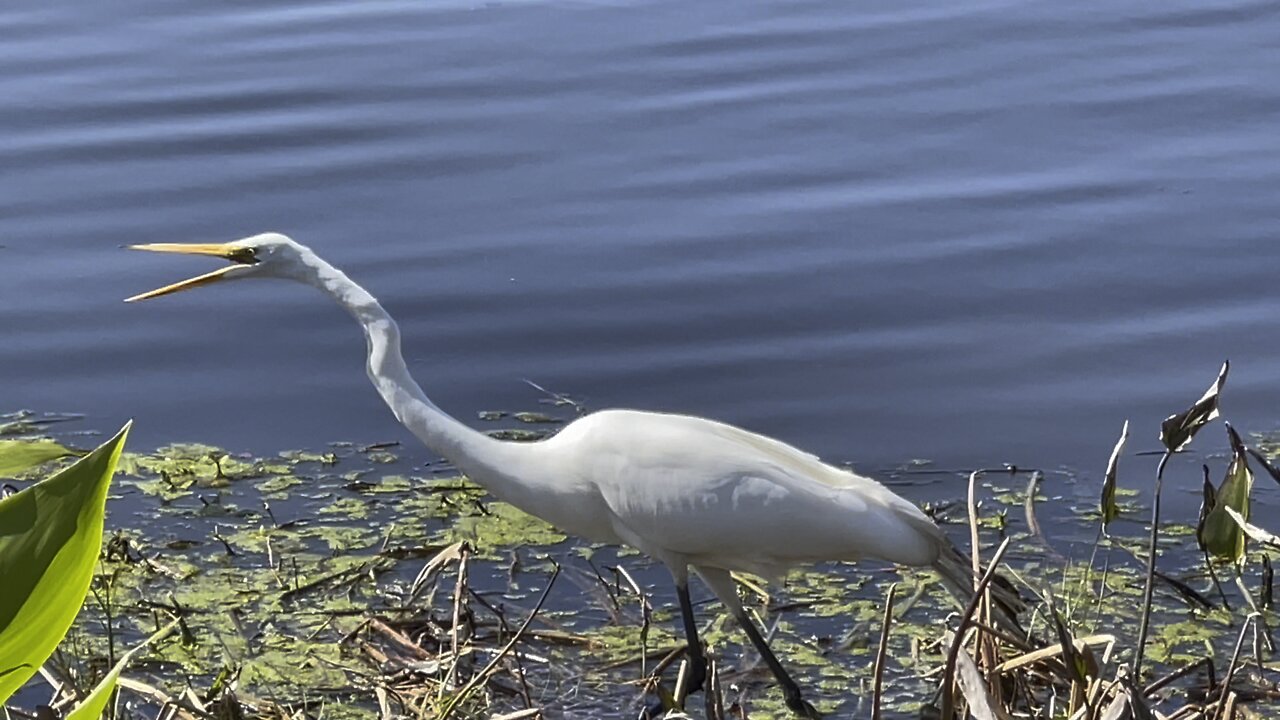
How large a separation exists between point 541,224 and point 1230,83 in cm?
250

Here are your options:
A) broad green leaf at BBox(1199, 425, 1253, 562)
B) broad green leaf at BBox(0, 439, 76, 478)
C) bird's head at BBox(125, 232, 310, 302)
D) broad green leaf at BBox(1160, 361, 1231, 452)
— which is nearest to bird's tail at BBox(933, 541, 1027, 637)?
broad green leaf at BBox(1199, 425, 1253, 562)

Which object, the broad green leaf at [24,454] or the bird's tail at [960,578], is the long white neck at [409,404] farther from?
the broad green leaf at [24,454]

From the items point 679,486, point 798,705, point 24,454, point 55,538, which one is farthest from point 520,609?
point 55,538

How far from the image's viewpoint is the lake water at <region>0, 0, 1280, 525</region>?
13.5 ft

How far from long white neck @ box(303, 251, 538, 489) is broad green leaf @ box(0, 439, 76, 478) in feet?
5.59

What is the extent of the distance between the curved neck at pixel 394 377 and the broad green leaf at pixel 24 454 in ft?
5.66

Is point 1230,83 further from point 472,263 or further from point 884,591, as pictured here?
point 884,591

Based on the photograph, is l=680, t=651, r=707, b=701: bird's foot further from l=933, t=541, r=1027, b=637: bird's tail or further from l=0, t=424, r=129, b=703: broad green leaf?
l=0, t=424, r=129, b=703: broad green leaf

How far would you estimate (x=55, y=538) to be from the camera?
759mm

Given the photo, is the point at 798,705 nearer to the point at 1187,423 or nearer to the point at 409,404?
the point at 409,404

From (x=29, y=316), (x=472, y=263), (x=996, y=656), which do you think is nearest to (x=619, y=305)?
(x=472, y=263)

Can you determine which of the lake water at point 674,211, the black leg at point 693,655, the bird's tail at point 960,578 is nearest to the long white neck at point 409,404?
the black leg at point 693,655

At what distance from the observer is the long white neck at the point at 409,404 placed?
2666 millimetres

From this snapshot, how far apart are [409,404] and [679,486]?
423 mm
